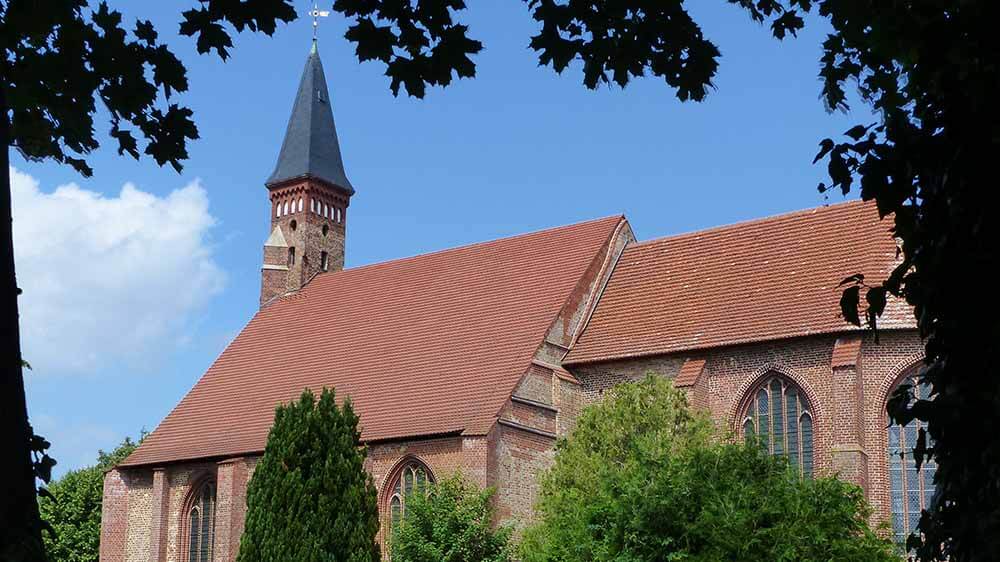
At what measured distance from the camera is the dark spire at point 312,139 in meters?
41.7

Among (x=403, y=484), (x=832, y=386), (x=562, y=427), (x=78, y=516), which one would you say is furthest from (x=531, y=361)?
(x=78, y=516)

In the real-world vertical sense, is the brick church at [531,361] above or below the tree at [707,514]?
above

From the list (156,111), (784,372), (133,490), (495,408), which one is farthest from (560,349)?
(156,111)

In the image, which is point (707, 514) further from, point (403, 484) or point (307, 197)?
point (307, 197)

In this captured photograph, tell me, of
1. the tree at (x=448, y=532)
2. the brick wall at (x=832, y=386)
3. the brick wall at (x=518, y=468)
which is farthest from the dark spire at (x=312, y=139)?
the tree at (x=448, y=532)

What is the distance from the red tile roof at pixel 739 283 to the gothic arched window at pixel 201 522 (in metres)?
10.6

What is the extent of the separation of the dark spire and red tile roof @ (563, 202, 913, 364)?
12442 millimetres

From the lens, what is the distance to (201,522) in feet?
114

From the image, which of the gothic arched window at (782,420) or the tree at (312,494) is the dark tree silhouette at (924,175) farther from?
the gothic arched window at (782,420)

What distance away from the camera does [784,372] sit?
28.2 meters

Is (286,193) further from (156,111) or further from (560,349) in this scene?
(156,111)

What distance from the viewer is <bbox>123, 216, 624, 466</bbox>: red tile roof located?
3094cm

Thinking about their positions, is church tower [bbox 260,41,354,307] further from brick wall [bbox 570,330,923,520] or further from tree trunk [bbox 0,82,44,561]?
tree trunk [bbox 0,82,44,561]

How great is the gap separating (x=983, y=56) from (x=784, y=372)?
24.2 metres
